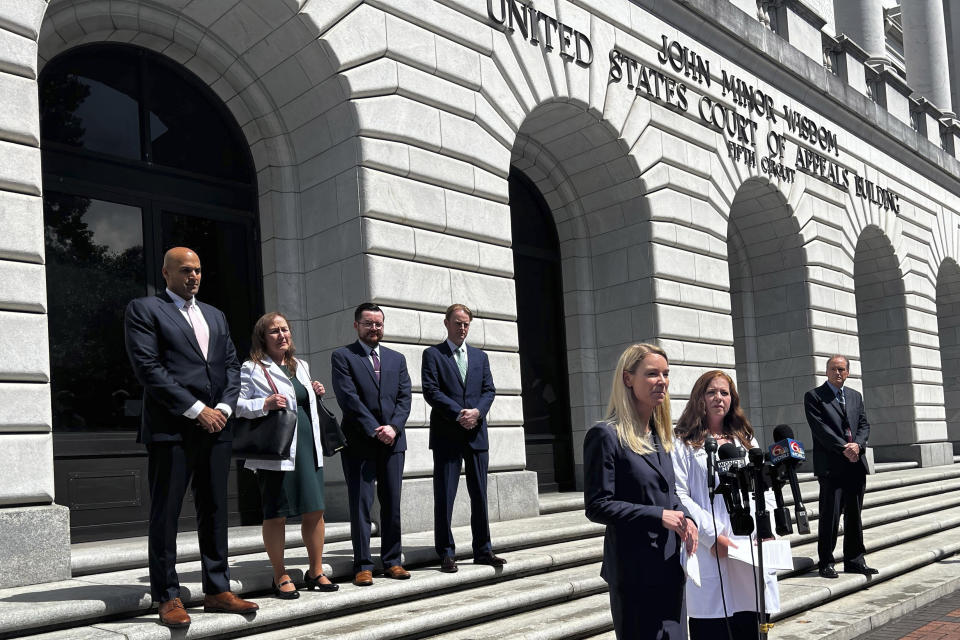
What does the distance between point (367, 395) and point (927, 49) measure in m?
24.7

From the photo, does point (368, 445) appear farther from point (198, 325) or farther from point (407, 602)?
point (198, 325)

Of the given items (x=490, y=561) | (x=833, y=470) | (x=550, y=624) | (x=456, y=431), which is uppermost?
(x=456, y=431)

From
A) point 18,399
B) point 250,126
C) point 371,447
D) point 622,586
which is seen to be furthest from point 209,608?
point 250,126

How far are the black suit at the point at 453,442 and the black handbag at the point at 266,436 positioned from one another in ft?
5.12

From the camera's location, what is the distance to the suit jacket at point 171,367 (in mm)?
5523

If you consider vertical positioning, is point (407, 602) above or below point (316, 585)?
below

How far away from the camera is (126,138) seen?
9.74 m

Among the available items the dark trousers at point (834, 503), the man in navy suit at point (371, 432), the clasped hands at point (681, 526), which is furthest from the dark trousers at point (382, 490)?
the dark trousers at point (834, 503)

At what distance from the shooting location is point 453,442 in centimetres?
767

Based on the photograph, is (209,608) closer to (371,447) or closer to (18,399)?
(371,447)

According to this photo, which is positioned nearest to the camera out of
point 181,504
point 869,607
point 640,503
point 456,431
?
point 640,503

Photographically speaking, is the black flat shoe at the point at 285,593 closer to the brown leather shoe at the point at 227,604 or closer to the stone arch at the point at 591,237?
the brown leather shoe at the point at 227,604

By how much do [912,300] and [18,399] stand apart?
19.8m

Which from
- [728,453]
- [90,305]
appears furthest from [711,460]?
[90,305]
